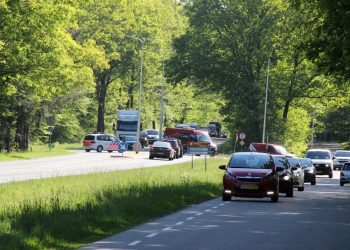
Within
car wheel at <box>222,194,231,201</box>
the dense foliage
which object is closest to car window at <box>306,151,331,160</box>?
the dense foliage

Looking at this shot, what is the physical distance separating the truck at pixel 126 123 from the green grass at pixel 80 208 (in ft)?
192

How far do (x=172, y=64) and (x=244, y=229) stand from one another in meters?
67.6

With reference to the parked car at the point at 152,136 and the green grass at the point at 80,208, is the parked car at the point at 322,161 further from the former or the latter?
the parked car at the point at 152,136

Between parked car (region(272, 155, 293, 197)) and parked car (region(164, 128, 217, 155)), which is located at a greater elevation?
parked car (region(164, 128, 217, 155))

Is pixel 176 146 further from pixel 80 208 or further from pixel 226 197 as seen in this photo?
pixel 80 208

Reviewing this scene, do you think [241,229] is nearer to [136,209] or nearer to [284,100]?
[136,209]

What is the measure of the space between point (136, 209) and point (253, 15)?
62.1m

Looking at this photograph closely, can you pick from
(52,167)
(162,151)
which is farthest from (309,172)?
(162,151)

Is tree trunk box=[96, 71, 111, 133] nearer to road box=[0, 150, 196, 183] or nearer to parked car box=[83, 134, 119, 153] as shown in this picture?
parked car box=[83, 134, 119, 153]

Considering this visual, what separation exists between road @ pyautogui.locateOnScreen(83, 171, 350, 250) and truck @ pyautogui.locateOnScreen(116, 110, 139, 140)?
211ft

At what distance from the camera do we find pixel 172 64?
88.2 metres

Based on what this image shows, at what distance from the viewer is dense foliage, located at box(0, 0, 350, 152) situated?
50.0 metres

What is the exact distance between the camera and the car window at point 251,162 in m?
32.6

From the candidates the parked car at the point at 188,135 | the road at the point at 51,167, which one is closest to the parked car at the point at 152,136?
the parked car at the point at 188,135
